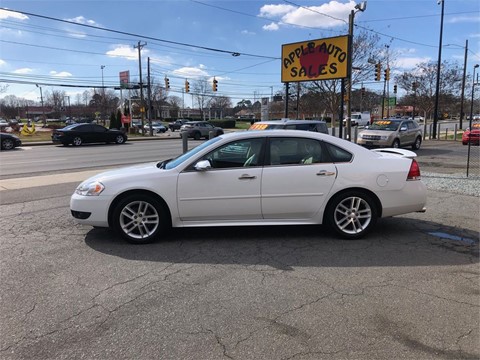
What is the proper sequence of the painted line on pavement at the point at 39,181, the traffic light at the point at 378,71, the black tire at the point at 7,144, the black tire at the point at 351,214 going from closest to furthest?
1. the black tire at the point at 351,214
2. the painted line on pavement at the point at 39,181
3. the black tire at the point at 7,144
4. the traffic light at the point at 378,71

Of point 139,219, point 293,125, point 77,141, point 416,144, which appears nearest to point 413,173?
point 139,219

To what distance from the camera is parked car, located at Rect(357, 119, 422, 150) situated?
18733mm

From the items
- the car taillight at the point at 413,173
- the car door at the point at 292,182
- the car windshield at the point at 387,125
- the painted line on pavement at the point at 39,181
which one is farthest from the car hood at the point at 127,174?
the car windshield at the point at 387,125

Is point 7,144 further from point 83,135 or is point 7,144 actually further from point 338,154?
point 338,154

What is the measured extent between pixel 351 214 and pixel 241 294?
2.19 metres

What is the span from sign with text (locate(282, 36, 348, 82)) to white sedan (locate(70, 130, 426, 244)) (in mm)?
11508

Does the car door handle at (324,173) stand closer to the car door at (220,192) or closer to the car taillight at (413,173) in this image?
the car door at (220,192)

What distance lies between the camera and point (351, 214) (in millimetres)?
5152


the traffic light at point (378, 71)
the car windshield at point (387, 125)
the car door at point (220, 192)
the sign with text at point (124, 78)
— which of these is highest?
the sign with text at point (124, 78)

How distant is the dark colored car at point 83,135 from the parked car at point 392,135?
57.0 feet

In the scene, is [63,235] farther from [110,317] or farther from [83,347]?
[83,347]

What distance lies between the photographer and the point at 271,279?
13.0ft

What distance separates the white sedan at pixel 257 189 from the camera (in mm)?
4945

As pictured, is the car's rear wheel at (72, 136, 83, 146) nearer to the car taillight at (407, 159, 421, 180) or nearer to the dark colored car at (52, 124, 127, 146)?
the dark colored car at (52, 124, 127, 146)
